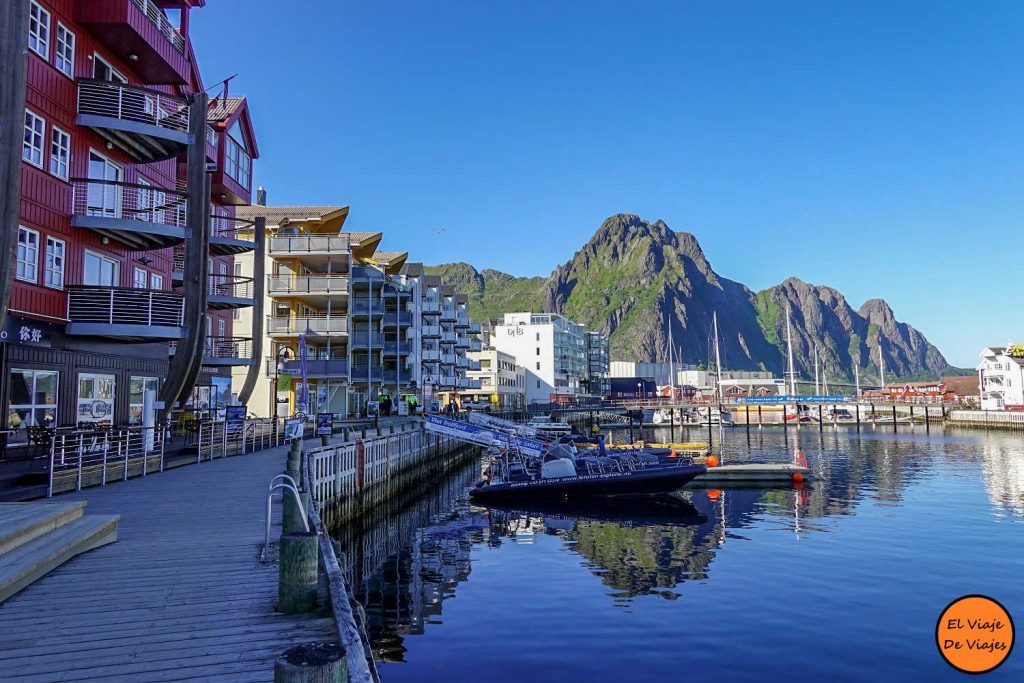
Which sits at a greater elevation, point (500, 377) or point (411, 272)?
point (411, 272)

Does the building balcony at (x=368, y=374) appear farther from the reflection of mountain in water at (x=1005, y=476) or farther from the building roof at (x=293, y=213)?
the reflection of mountain in water at (x=1005, y=476)

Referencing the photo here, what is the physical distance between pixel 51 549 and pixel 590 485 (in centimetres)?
2618

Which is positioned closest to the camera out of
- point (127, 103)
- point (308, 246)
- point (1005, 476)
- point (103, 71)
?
point (127, 103)

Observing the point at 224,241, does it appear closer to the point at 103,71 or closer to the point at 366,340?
the point at 103,71

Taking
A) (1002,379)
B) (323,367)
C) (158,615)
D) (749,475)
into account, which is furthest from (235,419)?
(1002,379)

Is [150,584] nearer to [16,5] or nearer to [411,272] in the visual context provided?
[16,5]

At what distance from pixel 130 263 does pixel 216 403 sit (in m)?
15.4

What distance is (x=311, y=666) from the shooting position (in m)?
4.79

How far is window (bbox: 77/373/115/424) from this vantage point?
24781 millimetres

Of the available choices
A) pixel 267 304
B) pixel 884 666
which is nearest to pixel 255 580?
pixel 884 666

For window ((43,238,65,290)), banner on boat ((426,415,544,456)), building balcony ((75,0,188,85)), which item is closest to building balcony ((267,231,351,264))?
banner on boat ((426,415,544,456))

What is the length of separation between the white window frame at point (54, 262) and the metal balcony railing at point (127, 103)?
16.2ft

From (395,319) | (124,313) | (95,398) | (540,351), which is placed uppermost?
(540,351)

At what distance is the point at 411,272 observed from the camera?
271ft
